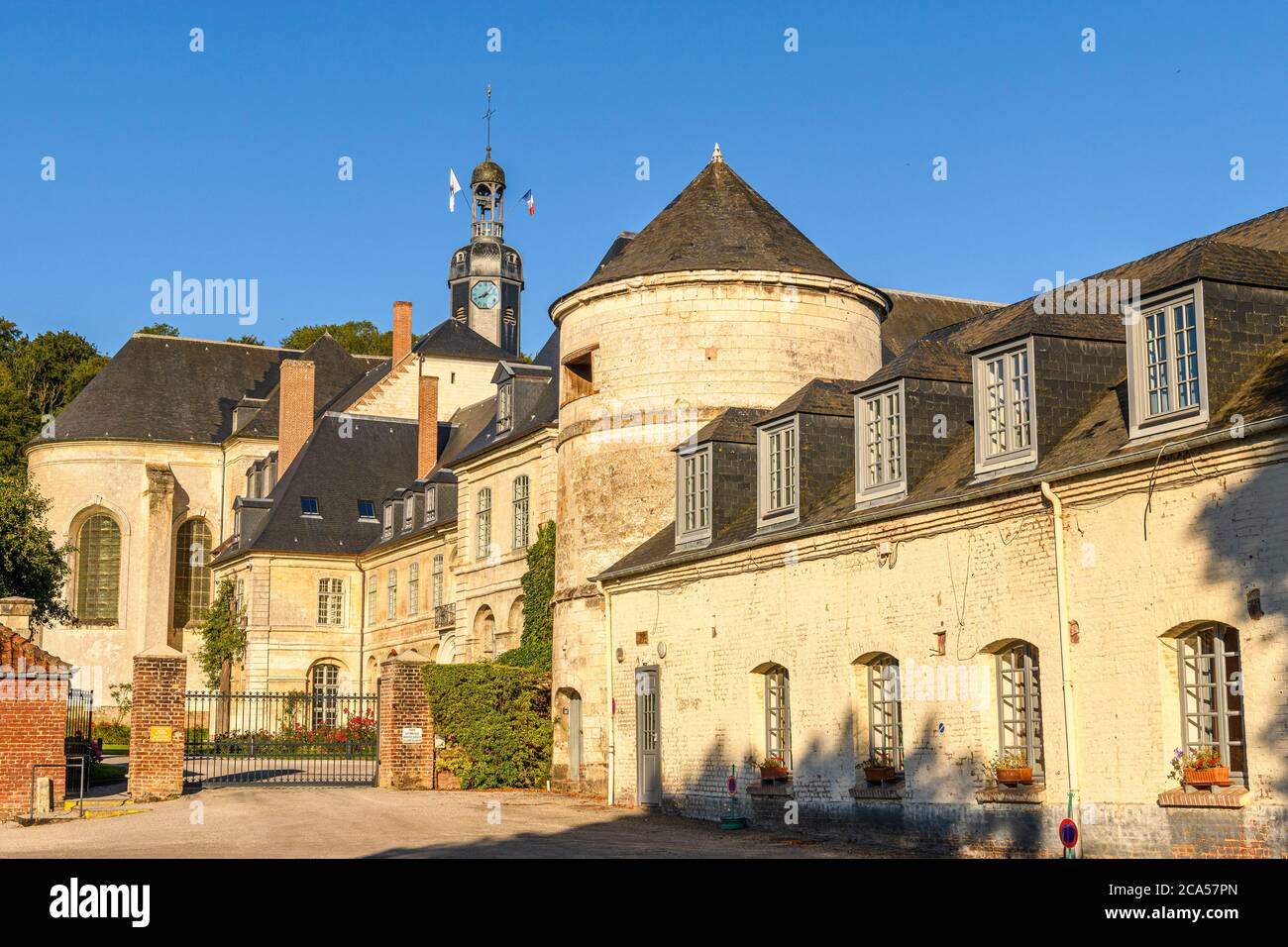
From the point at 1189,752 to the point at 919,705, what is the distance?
418 centimetres

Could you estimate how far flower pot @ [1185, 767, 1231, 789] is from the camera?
44.7 feet

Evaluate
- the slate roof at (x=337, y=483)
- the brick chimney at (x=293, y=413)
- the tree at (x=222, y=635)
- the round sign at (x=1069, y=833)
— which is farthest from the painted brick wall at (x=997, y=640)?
the brick chimney at (x=293, y=413)

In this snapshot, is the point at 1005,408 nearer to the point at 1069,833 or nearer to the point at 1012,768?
the point at 1012,768

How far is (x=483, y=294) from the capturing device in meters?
78.3

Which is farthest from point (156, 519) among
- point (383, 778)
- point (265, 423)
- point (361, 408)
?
point (383, 778)

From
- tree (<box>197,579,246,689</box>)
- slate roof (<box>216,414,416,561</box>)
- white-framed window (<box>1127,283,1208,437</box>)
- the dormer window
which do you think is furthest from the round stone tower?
tree (<box>197,579,246,689</box>)

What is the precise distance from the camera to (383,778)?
2880cm

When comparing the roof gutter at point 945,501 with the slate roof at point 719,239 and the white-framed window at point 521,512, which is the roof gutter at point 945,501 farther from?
the white-framed window at point 521,512

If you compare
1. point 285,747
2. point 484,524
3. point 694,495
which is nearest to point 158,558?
point 285,747

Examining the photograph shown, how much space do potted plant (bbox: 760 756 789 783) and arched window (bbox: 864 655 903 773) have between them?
204 cm

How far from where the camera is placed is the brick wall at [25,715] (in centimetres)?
2248

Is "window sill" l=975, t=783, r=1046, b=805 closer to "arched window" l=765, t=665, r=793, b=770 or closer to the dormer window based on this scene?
"arched window" l=765, t=665, r=793, b=770

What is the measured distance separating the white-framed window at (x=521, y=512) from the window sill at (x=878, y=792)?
67.9 ft
